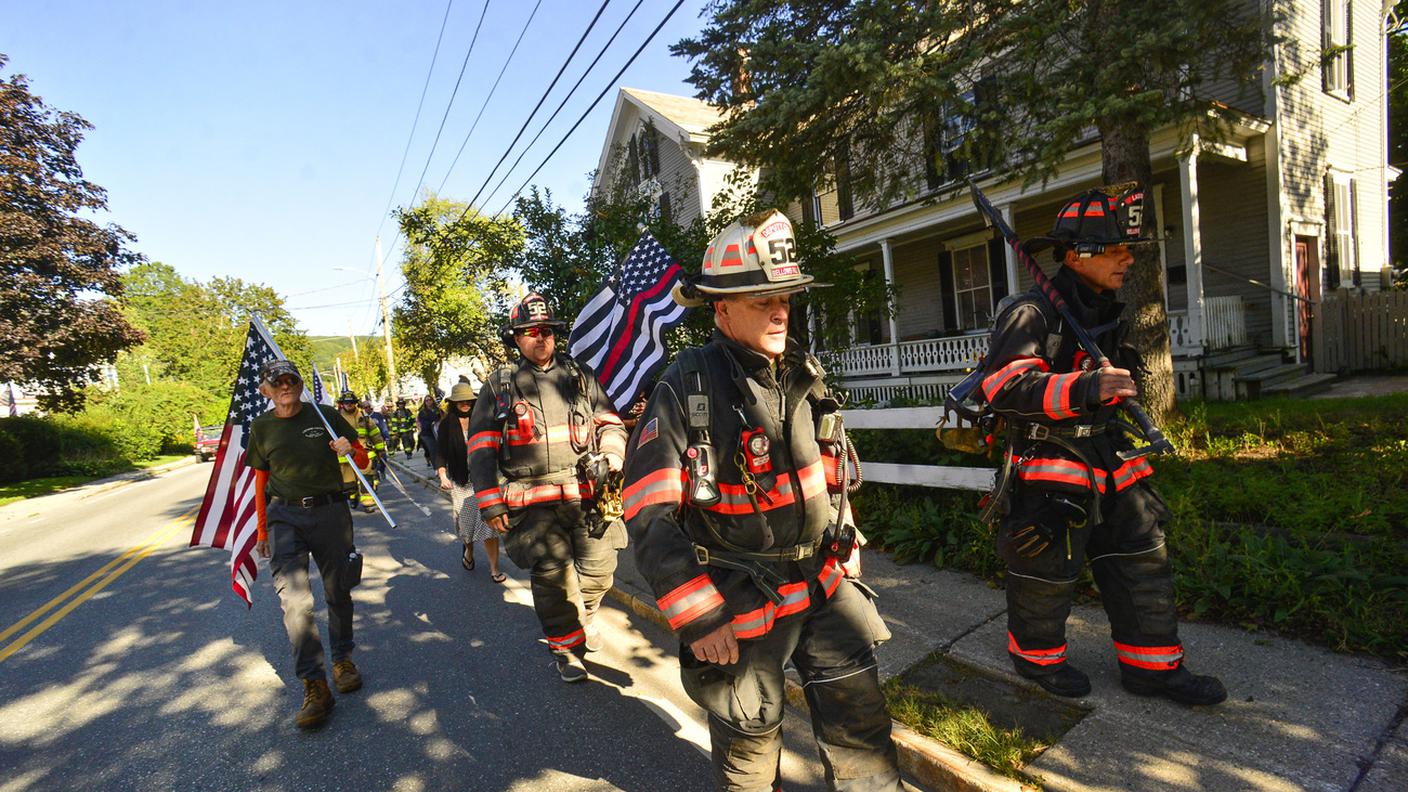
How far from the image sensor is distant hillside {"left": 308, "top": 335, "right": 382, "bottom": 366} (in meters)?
45.6

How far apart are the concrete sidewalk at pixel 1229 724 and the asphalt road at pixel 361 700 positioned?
986 millimetres

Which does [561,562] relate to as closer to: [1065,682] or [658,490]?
[658,490]

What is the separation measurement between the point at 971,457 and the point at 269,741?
191 inches

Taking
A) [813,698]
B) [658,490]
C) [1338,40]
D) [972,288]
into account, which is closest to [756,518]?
[658,490]

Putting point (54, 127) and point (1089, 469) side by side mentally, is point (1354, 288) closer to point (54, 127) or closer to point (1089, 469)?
point (1089, 469)

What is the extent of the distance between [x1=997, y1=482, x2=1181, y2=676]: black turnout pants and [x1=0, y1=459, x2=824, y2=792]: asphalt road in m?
1.17

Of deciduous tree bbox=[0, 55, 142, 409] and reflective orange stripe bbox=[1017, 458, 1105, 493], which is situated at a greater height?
deciduous tree bbox=[0, 55, 142, 409]

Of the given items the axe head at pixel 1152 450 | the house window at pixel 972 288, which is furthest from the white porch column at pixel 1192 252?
the axe head at pixel 1152 450

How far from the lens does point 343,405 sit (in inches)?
389

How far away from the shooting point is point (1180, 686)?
2.82 metres

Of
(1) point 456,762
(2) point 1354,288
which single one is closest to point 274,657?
(1) point 456,762

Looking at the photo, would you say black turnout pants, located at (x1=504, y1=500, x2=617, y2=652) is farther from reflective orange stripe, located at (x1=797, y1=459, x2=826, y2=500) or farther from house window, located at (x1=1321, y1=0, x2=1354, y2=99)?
house window, located at (x1=1321, y1=0, x2=1354, y2=99)

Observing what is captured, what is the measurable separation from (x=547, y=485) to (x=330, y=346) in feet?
621

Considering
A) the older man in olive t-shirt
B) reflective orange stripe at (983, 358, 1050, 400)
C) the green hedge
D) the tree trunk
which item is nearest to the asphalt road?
the older man in olive t-shirt
